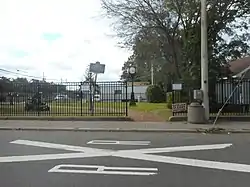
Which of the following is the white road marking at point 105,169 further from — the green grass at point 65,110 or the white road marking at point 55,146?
the green grass at point 65,110

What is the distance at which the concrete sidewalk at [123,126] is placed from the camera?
52.7 ft

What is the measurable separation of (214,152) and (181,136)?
3.80 meters

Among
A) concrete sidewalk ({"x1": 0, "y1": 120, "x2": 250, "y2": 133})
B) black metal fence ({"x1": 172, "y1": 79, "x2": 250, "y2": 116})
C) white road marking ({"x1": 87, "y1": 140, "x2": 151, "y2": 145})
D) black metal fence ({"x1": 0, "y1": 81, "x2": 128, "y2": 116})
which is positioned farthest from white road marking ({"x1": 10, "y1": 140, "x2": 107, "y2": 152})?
black metal fence ({"x1": 172, "y1": 79, "x2": 250, "y2": 116})

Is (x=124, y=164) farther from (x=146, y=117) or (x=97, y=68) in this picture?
(x=97, y=68)

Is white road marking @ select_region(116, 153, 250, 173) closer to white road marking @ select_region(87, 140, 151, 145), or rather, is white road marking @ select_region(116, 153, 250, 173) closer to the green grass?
white road marking @ select_region(87, 140, 151, 145)

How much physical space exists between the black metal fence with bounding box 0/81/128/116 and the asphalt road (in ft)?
22.1

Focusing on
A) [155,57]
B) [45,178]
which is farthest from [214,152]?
[155,57]

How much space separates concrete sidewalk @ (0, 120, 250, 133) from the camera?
52.7 ft

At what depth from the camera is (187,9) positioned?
23.0 metres

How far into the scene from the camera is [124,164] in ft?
29.4

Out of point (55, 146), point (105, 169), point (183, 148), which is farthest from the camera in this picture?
point (55, 146)

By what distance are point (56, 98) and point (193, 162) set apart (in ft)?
42.1

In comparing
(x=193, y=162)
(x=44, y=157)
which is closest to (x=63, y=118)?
(x=44, y=157)

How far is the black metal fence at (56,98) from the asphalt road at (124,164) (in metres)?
6.73
